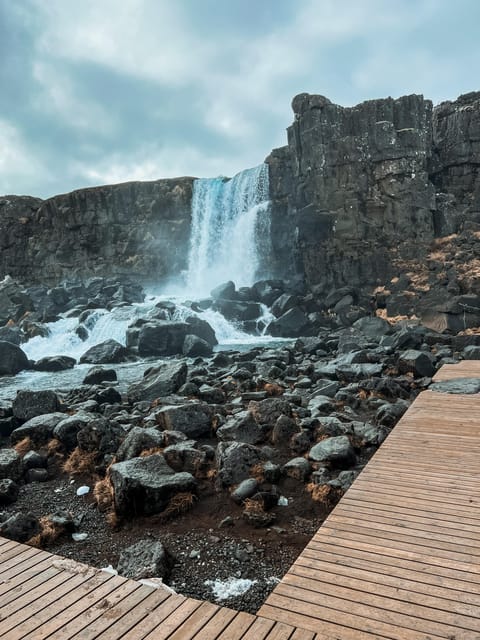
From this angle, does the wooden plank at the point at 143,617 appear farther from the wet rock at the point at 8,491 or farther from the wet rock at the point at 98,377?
the wet rock at the point at 98,377

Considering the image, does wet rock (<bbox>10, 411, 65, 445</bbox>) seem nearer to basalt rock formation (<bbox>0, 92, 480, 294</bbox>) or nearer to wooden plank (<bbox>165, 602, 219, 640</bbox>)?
wooden plank (<bbox>165, 602, 219, 640</bbox>)

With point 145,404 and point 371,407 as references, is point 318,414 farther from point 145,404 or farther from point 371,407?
point 145,404

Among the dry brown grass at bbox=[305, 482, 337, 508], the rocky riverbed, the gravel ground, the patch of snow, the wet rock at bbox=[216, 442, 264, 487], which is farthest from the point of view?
the wet rock at bbox=[216, 442, 264, 487]

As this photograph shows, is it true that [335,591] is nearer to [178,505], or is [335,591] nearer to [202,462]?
[178,505]

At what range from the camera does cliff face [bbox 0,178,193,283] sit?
185 ft

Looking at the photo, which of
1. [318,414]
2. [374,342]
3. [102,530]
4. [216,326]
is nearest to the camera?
[102,530]

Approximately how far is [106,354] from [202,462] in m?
17.8

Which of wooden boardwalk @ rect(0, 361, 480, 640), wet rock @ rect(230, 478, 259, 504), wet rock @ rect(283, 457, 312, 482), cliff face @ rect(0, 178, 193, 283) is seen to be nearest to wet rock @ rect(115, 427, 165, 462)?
wet rock @ rect(230, 478, 259, 504)

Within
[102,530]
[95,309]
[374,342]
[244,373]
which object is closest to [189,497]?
[102,530]

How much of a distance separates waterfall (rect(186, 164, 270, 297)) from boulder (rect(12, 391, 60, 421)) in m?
32.6

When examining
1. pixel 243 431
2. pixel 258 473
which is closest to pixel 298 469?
pixel 258 473

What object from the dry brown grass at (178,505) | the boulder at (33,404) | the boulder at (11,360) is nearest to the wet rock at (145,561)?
the dry brown grass at (178,505)

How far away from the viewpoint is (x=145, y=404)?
1431 centimetres

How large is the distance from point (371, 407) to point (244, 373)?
231 inches
